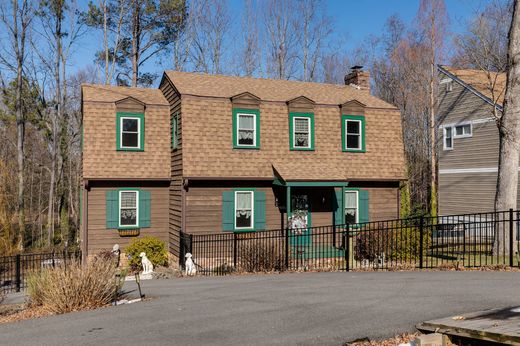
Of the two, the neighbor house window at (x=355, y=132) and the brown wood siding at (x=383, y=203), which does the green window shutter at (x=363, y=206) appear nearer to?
the brown wood siding at (x=383, y=203)

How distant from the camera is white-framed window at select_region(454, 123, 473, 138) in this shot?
28.3 meters

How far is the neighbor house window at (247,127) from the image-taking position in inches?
768

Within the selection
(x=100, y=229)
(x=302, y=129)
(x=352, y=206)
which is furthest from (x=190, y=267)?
(x=352, y=206)

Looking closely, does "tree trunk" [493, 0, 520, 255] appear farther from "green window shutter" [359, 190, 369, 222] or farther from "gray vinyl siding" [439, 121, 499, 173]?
"gray vinyl siding" [439, 121, 499, 173]

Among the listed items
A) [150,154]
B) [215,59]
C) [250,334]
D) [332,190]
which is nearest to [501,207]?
[332,190]

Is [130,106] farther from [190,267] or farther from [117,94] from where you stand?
[190,267]

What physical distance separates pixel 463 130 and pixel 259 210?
52.8 feet

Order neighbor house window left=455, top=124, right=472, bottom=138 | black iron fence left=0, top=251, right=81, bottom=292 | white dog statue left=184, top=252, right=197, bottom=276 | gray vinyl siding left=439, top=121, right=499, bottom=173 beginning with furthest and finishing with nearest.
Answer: neighbor house window left=455, top=124, right=472, bottom=138 < gray vinyl siding left=439, top=121, right=499, bottom=173 < white dog statue left=184, top=252, right=197, bottom=276 < black iron fence left=0, top=251, right=81, bottom=292

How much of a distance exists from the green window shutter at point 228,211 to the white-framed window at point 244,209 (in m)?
0.20

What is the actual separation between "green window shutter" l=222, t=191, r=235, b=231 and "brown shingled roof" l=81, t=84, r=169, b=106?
4.93 meters

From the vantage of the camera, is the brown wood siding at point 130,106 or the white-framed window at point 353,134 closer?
the brown wood siding at point 130,106

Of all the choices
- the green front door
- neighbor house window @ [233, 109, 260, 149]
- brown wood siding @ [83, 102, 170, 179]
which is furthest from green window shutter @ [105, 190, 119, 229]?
the green front door

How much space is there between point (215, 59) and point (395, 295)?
3268 cm

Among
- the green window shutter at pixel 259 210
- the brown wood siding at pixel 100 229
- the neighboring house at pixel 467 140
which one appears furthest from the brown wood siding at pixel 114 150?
the neighboring house at pixel 467 140
